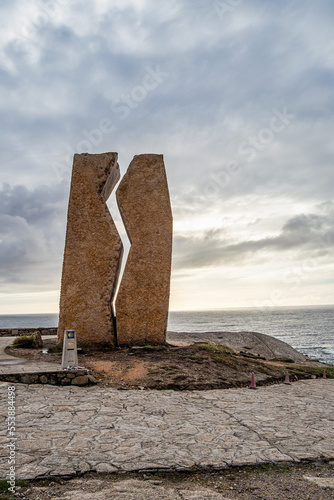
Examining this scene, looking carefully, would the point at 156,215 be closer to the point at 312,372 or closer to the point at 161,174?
the point at 161,174

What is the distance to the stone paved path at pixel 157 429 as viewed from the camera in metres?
4.35

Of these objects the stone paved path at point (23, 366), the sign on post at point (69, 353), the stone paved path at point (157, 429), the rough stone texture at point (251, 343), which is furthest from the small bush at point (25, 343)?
the rough stone texture at point (251, 343)

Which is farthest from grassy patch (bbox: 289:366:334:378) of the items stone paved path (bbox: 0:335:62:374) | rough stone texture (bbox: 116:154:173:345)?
stone paved path (bbox: 0:335:62:374)

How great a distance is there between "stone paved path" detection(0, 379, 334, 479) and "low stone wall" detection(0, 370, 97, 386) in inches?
11.9

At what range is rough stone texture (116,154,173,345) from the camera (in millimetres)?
12562

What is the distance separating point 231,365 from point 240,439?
5.32 meters

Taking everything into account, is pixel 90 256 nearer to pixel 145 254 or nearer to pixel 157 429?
pixel 145 254

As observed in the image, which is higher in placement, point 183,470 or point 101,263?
point 101,263

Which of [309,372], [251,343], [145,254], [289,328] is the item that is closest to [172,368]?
[145,254]

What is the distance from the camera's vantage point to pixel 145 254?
12883mm

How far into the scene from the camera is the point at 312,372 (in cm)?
1159

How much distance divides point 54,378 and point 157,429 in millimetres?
3455

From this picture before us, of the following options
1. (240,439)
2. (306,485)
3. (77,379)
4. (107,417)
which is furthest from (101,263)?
(306,485)

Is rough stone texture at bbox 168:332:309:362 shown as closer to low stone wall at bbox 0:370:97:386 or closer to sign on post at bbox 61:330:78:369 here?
sign on post at bbox 61:330:78:369
